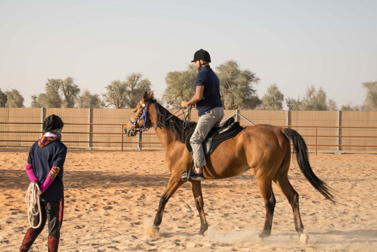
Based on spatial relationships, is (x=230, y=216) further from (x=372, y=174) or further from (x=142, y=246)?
(x=372, y=174)

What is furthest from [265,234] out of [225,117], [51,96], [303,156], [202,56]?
[51,96]

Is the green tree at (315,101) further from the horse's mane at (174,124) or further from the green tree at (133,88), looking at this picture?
the horse's mane at (174,124)

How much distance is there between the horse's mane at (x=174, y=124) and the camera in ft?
15.7

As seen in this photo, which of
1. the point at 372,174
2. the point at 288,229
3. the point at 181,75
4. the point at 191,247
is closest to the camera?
the point at 191,247

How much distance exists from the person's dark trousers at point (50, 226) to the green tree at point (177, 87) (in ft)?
143

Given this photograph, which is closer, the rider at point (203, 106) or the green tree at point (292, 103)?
the rider at point (203, 106)

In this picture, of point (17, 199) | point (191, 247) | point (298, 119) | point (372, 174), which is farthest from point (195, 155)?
point (298, 119)

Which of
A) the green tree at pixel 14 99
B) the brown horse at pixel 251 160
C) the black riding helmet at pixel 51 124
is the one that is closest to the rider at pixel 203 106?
the brown horse at pixel 251 160

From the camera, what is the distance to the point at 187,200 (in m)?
6.68

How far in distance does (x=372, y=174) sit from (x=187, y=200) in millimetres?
6818

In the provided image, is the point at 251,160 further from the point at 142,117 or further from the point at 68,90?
the point at 68,90

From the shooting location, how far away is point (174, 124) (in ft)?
16.0

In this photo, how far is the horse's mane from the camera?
479 centimetres

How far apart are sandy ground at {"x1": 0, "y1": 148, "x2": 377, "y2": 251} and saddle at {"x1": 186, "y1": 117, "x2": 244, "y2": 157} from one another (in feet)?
3.87
